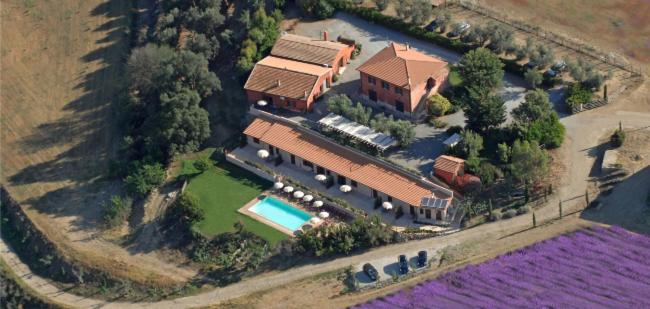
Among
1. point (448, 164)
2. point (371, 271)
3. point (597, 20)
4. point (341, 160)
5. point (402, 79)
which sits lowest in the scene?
point (371, 271)

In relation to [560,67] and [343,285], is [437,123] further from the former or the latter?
[343,285]

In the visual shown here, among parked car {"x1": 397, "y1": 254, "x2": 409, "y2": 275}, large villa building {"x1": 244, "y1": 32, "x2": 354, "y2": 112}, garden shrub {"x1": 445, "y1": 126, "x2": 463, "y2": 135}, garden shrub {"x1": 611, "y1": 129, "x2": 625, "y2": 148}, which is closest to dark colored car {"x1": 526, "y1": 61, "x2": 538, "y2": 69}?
garden shrub {"x1": 445, "y1": 126, "x2": 463, "y2": 135}

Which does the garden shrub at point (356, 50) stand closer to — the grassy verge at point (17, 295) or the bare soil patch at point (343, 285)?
the bare soil patch at point (343, 285)

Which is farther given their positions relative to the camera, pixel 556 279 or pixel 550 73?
pixel 550 73

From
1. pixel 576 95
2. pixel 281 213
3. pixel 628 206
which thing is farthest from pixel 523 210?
pixel 281 213

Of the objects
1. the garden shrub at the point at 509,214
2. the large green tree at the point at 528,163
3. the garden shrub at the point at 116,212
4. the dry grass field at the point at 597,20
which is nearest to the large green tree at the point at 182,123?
the garden shrub at the point at 116,212

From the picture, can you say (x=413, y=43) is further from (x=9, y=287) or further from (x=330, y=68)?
(x=9, y=287)

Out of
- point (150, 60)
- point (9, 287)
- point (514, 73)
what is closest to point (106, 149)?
point (150, 60)

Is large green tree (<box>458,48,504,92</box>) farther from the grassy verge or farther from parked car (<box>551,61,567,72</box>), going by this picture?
the grassy verge
